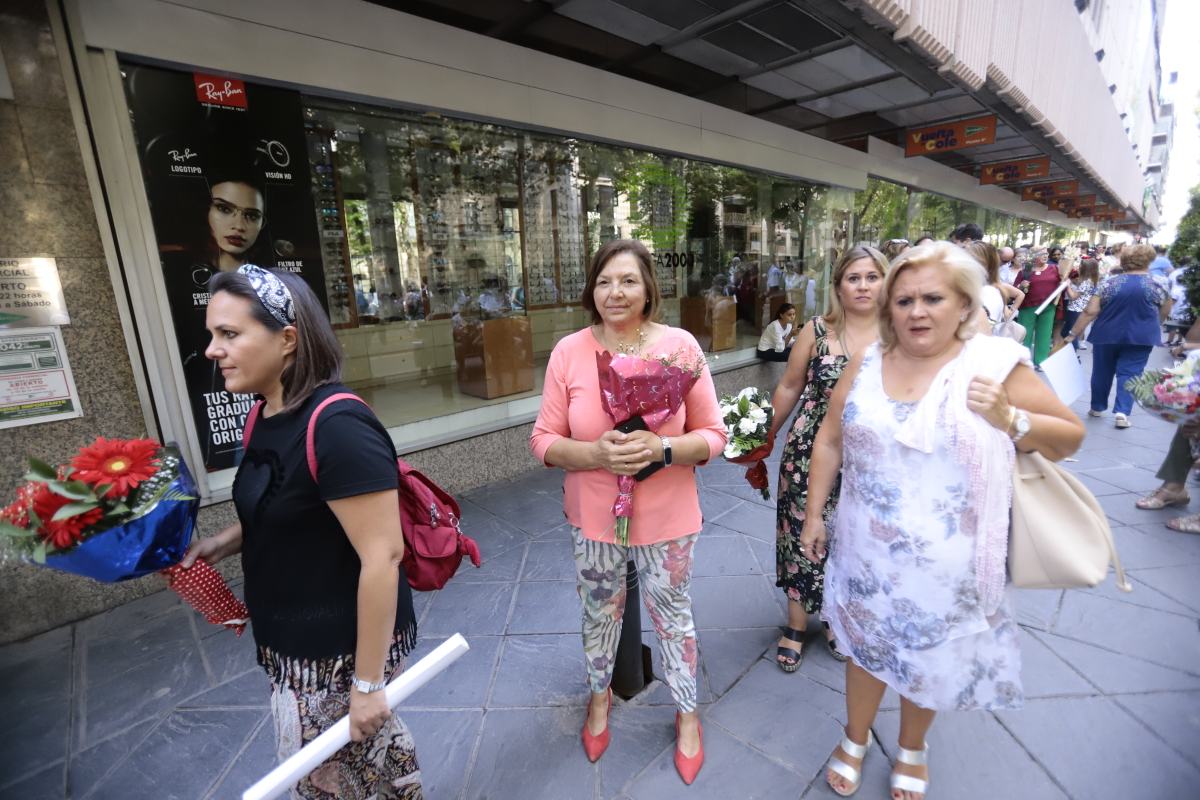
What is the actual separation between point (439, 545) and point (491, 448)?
12.8ft

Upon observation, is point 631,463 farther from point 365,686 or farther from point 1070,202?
point 1070,202

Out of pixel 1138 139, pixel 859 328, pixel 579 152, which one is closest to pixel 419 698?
pixel 859 328

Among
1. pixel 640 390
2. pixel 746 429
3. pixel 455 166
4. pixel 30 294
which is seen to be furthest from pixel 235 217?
pixel 455 166

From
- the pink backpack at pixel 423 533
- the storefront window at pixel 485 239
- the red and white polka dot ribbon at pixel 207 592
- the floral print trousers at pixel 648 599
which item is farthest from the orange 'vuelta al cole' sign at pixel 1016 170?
the red and white polka dot ribbon at pixel 207 592

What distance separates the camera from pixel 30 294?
310 centimetres

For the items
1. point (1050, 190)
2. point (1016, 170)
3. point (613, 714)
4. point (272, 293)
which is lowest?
point (613, 714)

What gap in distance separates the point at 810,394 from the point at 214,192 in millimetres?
4017

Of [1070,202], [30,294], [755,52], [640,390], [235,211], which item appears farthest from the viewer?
[1070,202]

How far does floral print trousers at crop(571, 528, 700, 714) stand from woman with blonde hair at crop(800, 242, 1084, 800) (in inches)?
24.9

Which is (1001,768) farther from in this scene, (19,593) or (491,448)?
(19,593)

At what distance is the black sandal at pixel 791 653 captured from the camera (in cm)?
279

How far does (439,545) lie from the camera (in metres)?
1.69

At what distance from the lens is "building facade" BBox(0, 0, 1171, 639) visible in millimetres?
3256

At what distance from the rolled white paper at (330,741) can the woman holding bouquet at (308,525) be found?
0.12 ft
